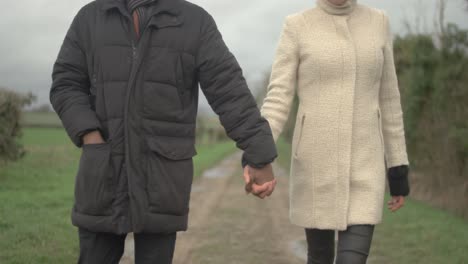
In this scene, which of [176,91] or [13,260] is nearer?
[176,91]

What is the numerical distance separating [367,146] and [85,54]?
5.85 ft

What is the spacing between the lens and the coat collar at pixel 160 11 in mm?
3109

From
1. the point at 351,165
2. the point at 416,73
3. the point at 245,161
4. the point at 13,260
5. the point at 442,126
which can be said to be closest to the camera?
the point at 245,161

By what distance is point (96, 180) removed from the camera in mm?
3059

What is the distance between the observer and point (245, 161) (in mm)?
3363

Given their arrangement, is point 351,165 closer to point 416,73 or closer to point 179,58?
point 179,58

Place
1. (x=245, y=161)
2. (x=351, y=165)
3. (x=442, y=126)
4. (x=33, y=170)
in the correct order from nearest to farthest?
1. (x=245, y=161)
2. (x=351, y=165)
3. (x=442, y=126)
4. (x=33, y=170)

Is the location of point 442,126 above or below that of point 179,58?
below

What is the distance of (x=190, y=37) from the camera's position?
317cm

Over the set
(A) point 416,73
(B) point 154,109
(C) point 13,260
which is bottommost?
(C) point 13,260

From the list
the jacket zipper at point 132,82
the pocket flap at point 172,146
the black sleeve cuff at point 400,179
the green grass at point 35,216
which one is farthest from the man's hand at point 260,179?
the green grass at point 35,216

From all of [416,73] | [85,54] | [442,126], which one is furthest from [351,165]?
[416,73]

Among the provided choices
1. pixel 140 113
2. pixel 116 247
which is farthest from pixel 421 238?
pixel 140 113

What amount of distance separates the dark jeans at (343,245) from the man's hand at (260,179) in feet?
2.44
